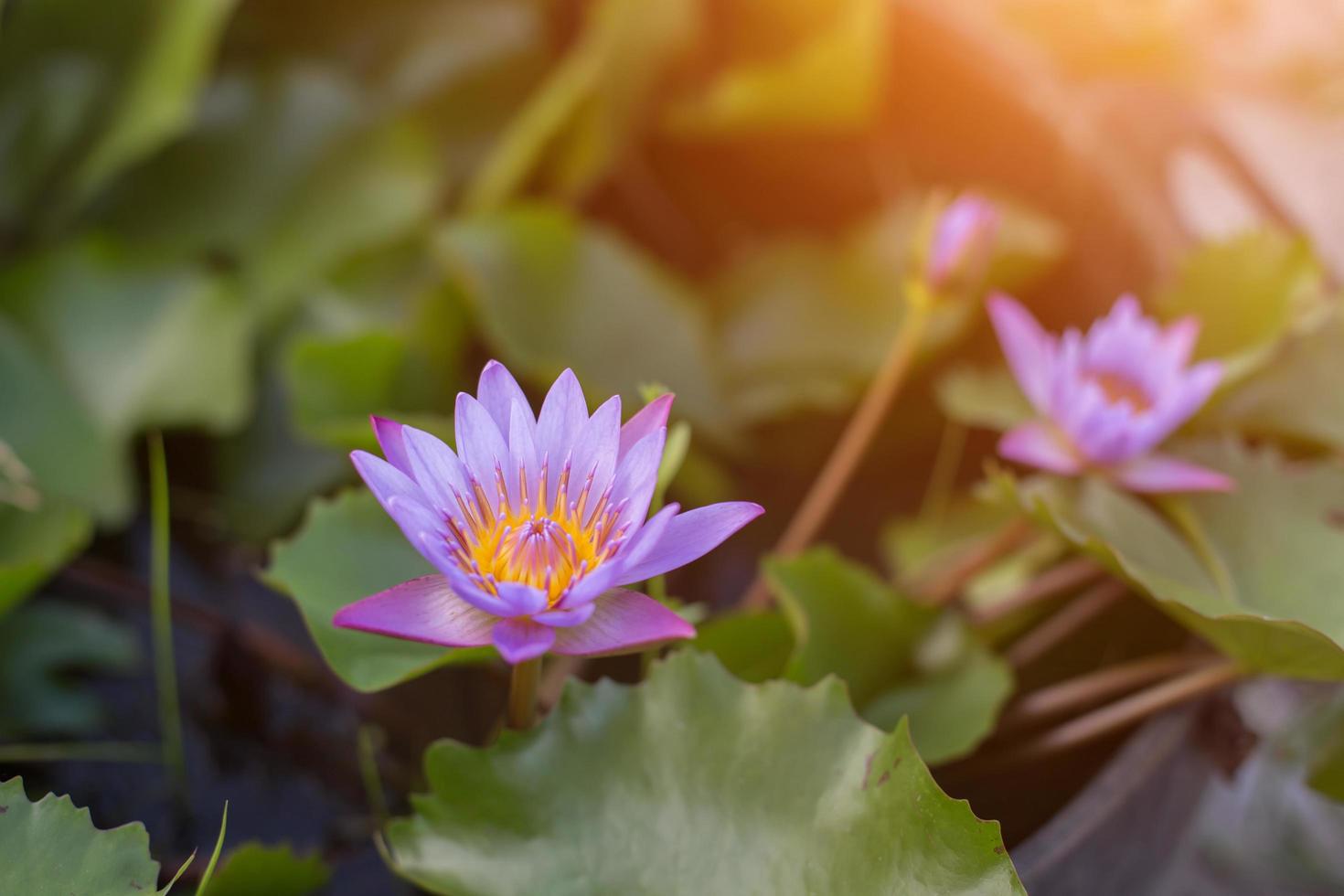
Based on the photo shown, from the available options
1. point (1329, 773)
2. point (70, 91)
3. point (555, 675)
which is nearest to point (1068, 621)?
point (1329, 773)

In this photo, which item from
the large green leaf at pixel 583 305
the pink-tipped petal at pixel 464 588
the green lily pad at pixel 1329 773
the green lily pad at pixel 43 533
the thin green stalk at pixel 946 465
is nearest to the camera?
the pink-tipped petal at pixel 464 588

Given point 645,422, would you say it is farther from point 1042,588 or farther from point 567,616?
point 1042,588

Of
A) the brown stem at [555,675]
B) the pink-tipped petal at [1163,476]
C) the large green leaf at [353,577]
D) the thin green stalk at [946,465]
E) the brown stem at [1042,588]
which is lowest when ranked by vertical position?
the thin green stalk at [946,465]

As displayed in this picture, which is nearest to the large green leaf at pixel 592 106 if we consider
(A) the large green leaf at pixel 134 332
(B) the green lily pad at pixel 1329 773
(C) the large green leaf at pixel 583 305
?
(C) the large green leaf at pixel 583 305

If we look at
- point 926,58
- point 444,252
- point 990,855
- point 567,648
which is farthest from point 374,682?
point 926,58

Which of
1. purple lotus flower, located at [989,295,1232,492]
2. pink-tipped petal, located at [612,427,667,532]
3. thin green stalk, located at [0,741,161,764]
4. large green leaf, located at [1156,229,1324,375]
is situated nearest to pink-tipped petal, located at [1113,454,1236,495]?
purple lotus flower, located at [989,295,1232,492]

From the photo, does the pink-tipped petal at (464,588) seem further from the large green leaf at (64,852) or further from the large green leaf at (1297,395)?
the large green leaf at (1297,395)

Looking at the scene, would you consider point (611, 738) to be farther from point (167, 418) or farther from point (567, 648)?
point (167, 418)
